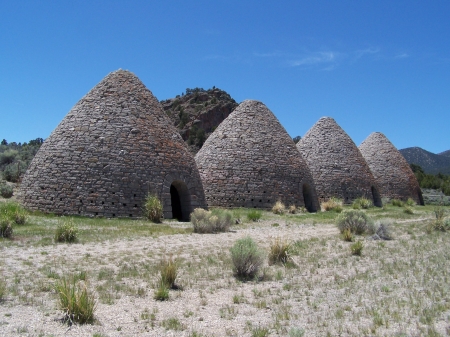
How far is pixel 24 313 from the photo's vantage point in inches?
195

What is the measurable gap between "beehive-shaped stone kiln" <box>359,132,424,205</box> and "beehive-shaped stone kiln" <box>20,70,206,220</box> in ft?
55.8

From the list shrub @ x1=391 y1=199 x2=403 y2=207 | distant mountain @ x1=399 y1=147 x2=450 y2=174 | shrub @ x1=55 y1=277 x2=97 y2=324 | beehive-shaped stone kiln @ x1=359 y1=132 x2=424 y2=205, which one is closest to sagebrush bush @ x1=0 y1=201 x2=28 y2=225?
shrub @ x1=55 y1=277 x2=97 y2=324

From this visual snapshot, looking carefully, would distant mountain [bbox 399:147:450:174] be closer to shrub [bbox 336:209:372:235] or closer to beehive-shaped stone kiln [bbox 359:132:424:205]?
beehive-shaped stone kiln [bbox 359:132:424:205]

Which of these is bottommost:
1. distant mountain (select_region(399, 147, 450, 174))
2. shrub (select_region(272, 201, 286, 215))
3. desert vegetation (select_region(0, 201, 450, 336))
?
desert vegetation (select_region(0, 201, 450, 336))

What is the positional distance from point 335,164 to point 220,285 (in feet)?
63.0

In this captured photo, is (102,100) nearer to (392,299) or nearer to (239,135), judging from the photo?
(239,135)

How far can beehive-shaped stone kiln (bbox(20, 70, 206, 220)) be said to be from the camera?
13.8 metres

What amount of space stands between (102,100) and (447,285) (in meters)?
12.6

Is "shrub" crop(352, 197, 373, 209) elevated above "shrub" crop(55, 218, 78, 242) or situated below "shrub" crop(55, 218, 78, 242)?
above

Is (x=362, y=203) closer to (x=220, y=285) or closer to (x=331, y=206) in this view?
(x=331, y=206)

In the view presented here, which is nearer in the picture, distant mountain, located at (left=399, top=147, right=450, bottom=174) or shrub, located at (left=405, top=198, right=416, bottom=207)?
shrub, located at (left=405, top=198, right=416, bottom=207)

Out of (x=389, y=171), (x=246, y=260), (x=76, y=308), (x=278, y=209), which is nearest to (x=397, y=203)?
(x=389, y=171)

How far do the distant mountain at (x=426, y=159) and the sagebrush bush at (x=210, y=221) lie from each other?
294 ft

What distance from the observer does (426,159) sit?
99125 millimetres
